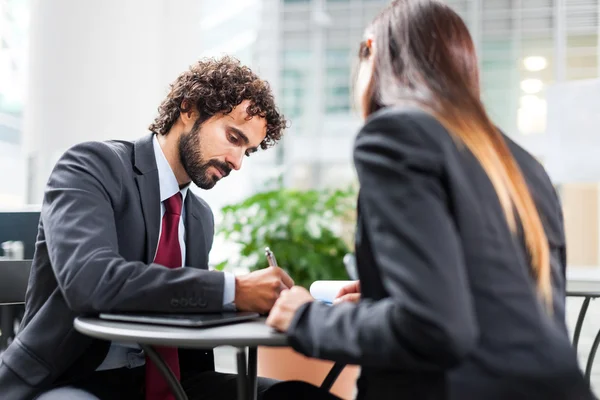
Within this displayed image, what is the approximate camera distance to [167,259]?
70.3 inches

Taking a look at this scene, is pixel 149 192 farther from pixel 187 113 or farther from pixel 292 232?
pixel 292 232

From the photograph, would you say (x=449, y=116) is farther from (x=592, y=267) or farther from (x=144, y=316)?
(x=592, y=267)

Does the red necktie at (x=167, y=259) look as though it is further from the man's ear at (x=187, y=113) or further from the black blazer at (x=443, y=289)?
the black blazer at (x=443, y=289)

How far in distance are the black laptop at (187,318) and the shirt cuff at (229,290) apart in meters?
0.03

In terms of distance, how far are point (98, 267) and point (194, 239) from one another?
1.74ft

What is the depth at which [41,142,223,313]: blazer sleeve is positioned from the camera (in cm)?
141

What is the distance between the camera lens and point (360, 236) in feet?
3.66

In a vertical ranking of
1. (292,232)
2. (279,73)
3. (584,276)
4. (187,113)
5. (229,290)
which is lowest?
(584,276)

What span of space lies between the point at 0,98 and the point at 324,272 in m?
2.11

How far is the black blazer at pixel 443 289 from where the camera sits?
36.8 inches

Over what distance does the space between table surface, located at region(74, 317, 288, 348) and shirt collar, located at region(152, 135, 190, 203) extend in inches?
23.7

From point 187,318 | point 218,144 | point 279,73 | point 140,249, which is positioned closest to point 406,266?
point 187,318

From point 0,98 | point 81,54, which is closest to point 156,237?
point 81,54

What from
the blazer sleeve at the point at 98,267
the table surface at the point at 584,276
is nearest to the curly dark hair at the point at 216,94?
the blazer sleeve at the point at 98,267
